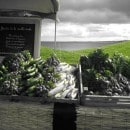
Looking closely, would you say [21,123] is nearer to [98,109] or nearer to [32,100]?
[32,100]

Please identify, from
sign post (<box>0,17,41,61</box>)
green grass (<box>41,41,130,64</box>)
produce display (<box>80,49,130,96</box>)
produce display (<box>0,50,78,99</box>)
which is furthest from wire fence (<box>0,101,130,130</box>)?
green grass (<box>41,41,130,64</box>)

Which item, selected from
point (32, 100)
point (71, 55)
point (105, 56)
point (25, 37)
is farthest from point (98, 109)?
point (71, 55)

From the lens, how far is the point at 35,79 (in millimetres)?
8023

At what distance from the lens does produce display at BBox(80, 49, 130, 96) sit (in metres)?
8.05

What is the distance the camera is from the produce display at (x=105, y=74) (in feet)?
26.4

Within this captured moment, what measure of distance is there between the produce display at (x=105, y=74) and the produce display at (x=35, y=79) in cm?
31

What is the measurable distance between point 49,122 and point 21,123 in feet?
1.46

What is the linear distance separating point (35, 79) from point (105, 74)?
127 cm

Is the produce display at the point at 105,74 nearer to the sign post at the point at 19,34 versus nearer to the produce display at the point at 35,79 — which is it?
the produce display at the point at 35,79

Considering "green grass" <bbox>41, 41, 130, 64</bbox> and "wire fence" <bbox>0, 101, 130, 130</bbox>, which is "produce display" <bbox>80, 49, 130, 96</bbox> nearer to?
"wire fence" <bbox>0, 101, 130, 130</bbox>

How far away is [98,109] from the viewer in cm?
741

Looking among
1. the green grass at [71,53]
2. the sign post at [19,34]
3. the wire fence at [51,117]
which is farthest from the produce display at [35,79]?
the green grass at [71,53]

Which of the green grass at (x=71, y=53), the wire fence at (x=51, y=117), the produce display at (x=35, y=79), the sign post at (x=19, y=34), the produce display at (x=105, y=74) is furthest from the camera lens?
the green grass at (x=71, y=53)

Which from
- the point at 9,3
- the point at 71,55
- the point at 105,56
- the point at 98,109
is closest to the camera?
the point at 98,109
